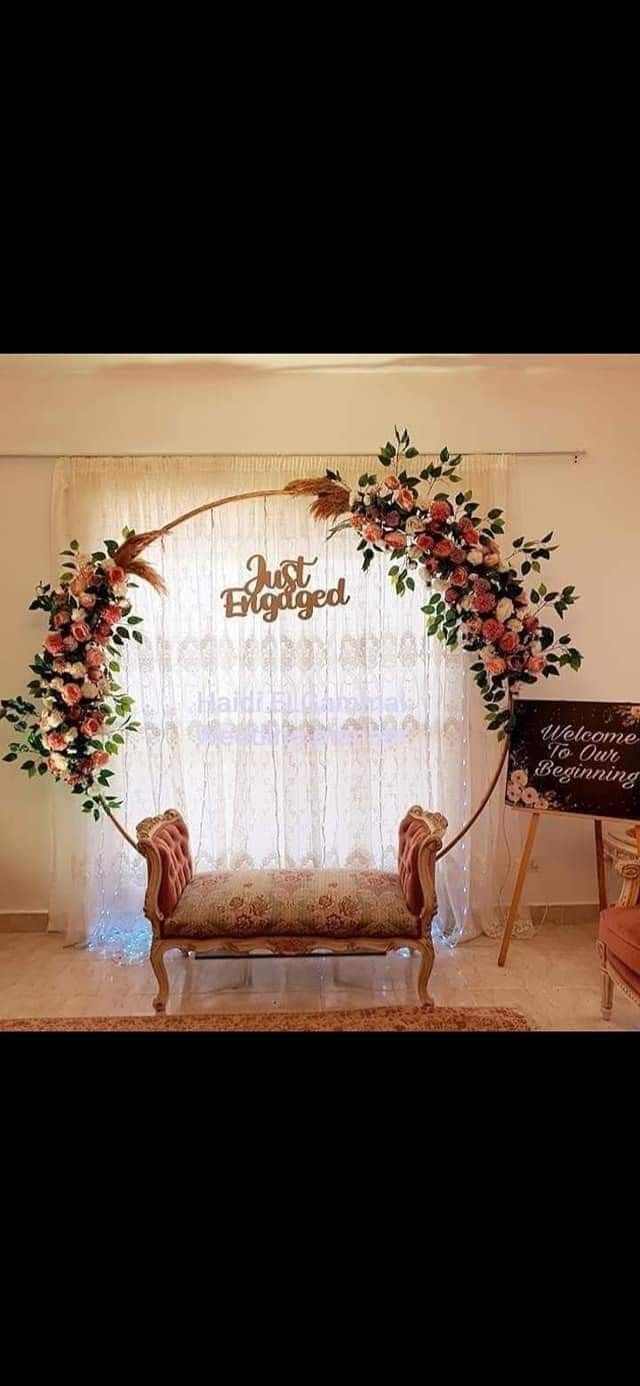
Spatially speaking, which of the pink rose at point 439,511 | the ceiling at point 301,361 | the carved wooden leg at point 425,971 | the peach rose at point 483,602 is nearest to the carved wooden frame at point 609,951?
the carved wooden leg at point 425,971

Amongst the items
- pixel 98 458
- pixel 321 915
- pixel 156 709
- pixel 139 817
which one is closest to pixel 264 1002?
pixel 321 915

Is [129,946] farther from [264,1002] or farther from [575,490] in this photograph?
[575,490]

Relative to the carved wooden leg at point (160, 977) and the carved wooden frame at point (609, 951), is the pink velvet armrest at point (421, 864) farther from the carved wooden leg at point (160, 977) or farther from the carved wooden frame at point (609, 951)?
the carved wooden leg at point (160, 977)

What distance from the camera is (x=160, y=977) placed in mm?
3502

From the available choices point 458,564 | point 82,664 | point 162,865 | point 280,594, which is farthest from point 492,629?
point 82,664

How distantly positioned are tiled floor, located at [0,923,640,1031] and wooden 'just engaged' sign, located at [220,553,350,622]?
1.94 m

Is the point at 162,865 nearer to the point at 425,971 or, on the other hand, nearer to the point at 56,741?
the point at 56,741

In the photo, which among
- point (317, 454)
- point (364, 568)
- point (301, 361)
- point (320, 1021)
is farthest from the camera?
point (317, 454)

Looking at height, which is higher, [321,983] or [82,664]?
[82,664]

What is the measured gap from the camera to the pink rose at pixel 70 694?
3.74 m

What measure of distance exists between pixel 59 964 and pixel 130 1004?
699mm

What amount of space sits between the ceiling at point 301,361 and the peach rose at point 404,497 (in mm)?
971

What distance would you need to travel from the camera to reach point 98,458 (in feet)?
14.3

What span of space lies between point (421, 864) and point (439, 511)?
1.73m
